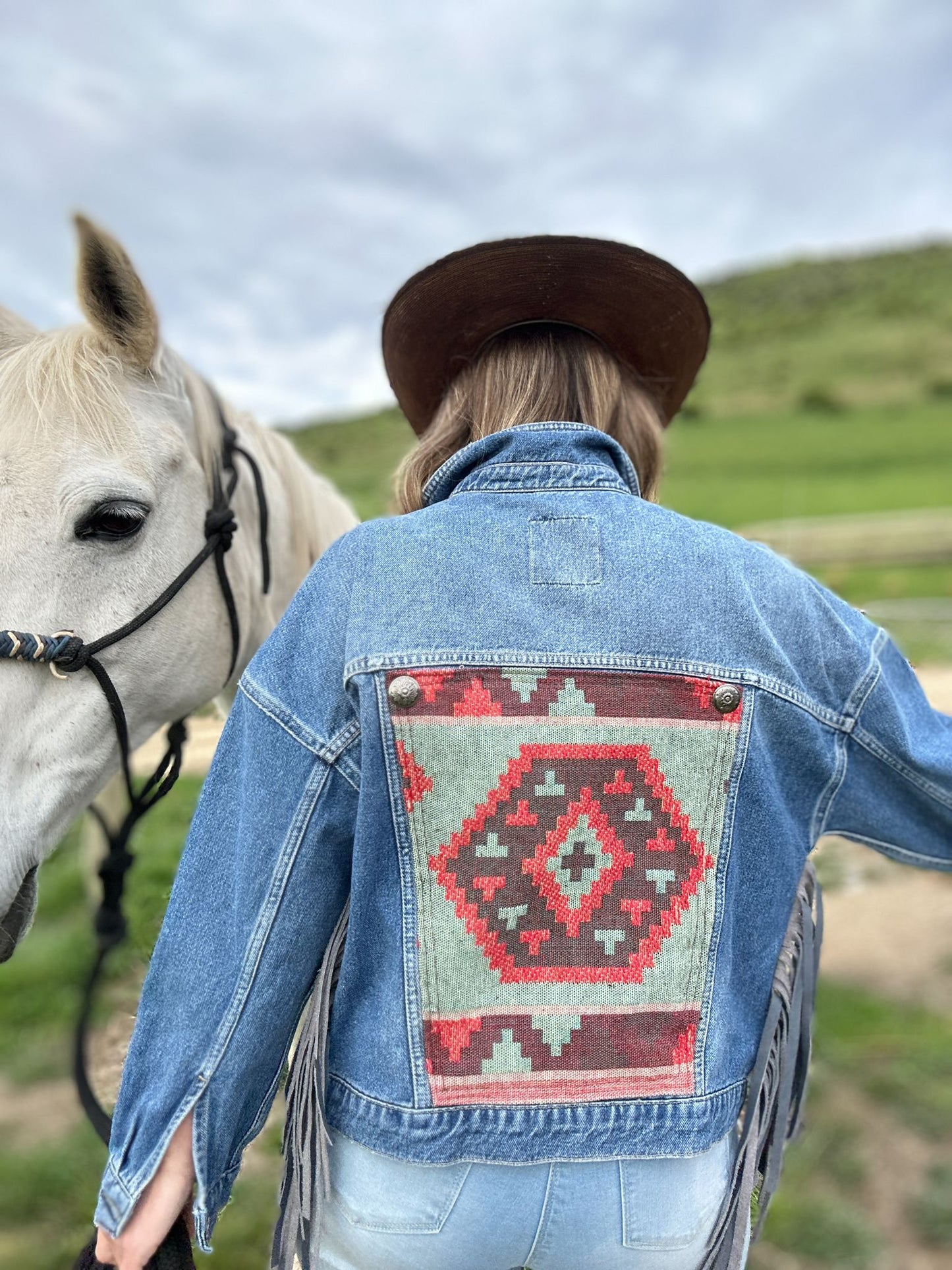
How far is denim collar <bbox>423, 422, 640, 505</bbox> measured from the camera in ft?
3.47

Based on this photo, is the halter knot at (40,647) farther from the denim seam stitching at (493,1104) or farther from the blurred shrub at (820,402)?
the blurred shrub at (820,402)

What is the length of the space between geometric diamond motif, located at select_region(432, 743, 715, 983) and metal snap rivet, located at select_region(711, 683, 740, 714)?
0.35ft

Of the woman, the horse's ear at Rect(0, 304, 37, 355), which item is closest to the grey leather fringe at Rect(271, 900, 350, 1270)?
the woman

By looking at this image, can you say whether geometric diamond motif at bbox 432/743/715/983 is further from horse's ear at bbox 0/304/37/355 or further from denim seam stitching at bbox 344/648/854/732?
horse's ear at bbox 0/304/37/355

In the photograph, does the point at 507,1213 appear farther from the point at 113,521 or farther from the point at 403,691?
the point at 113,521

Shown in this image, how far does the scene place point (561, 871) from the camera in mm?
976

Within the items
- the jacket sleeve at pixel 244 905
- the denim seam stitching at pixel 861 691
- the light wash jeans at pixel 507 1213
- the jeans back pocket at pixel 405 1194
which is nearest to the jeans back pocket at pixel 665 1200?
the light wash jeans at pixel 507 1213

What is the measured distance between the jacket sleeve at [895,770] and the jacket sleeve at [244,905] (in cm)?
72

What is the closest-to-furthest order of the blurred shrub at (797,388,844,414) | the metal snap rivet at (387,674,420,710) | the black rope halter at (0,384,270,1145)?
the metal snap rivet at (387,674,420,710)
the black rope halter at (0,384,270,1145)
the blurred shrub at (797,388,844,414)

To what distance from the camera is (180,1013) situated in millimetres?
970

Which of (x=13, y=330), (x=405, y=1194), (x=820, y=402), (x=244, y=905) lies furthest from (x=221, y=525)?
(x=820, y=402)

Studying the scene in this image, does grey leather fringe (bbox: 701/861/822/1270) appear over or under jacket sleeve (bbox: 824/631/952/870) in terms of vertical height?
under

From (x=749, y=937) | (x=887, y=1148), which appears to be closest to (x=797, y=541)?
(x=887, y=1148)

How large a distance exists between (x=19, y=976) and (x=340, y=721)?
325cm
